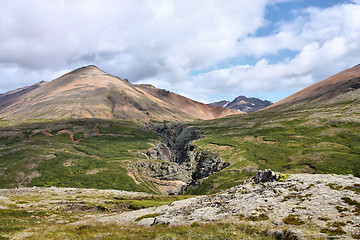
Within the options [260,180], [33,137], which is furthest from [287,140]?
[33,137]

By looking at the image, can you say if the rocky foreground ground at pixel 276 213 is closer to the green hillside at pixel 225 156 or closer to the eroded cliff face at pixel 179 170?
the green hillside at pixel 225 156

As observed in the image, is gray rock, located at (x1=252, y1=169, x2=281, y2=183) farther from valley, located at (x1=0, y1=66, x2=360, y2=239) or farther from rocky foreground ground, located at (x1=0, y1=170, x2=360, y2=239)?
valley, located at (x1=0, y1=66, x2=360, y2=239)

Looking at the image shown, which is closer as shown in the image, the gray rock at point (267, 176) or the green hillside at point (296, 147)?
the gray rock at point (267, 176)

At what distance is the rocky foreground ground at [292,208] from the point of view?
69.9 ft

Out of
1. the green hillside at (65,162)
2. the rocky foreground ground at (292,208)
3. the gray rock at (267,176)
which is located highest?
the green hillside at (65,162)

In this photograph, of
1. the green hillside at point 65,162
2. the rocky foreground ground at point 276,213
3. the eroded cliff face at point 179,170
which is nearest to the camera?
the rocky foreground ground at point 276,213

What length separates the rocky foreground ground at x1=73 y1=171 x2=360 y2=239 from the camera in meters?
21.3

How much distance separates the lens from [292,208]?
1078 inches

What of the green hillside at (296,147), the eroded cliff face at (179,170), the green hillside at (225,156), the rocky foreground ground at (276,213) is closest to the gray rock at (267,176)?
the rocky foreground ground at (276,213)

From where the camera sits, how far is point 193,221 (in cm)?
2986

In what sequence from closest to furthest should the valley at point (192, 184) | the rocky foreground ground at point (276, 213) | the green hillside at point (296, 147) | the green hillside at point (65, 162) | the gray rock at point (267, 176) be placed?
1. the rocky foreground ground at point (276, 213)
2. the valley at point (192, 184)
3. the gray rock at point (267, 176)
4. the green hillside at point (296, 147)
5. the green hillside at point (65, 162)

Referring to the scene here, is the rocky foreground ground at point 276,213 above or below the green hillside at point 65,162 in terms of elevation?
below

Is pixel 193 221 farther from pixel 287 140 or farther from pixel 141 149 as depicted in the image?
pixel 141 149

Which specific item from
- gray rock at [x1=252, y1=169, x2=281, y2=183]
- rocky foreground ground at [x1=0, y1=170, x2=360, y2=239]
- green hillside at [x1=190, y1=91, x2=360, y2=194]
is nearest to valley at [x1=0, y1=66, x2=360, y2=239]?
rocky foreground ground at [x1=0, y1=170, x2=360, y2=239]
